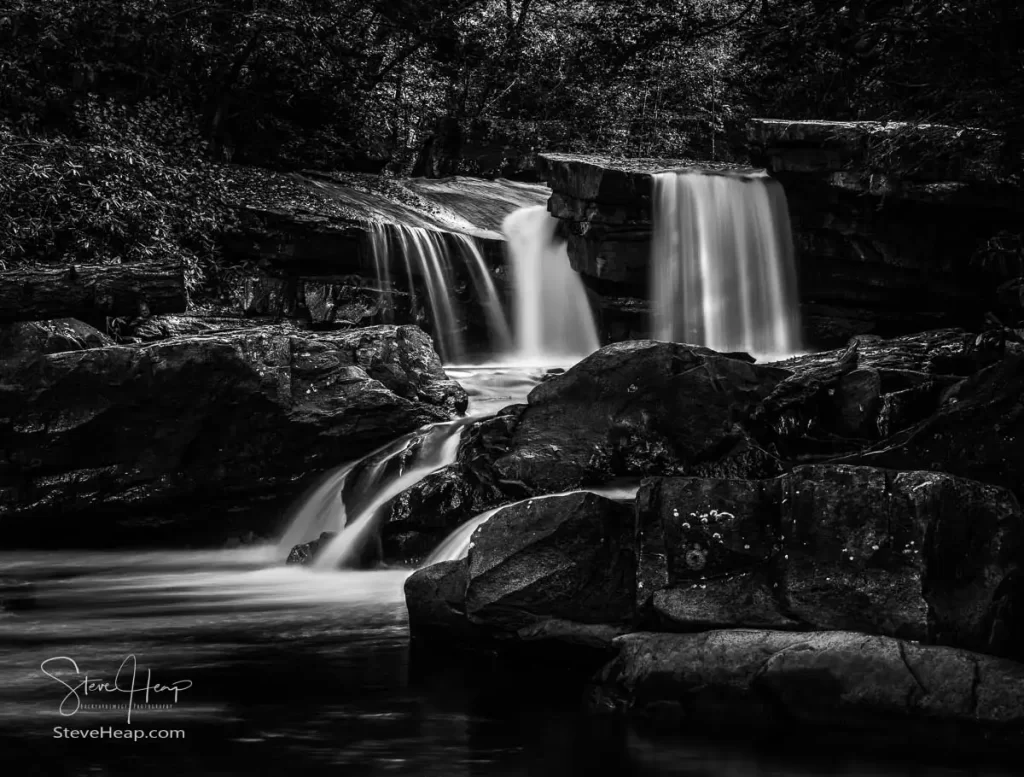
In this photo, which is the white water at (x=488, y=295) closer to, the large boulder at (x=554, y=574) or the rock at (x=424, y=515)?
the rock at (x=424, y=515)

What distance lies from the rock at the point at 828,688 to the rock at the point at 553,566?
73 centimetres

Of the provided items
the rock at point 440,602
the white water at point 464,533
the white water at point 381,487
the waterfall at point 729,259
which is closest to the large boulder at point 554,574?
the rock at point 440,602

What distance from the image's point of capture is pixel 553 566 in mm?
6945

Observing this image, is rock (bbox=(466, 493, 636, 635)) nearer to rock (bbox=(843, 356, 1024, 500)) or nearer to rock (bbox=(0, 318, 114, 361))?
rock (bbox=(843, 356, 1024, 500))

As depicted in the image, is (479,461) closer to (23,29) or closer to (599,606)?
(599,606)

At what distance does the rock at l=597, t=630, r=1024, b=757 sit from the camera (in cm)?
553

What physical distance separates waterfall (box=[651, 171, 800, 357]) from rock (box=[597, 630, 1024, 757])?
1274 cm

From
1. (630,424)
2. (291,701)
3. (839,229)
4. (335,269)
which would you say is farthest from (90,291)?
(839,229)

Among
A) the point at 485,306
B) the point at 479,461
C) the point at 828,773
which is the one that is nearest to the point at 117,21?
the point at 485,306

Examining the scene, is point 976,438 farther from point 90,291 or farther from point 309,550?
point 90,291

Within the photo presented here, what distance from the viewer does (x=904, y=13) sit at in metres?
8.46

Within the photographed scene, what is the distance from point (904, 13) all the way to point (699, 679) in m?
5.25

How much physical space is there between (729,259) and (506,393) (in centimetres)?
528
